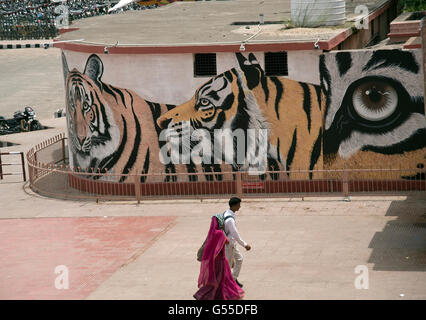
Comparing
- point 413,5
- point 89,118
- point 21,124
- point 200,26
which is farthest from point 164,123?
point 21,124

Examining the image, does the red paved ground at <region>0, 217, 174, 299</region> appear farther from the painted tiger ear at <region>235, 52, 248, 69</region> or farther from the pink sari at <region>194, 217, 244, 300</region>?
the painted tiger ear at <region>235, 52, 248, 69</region>

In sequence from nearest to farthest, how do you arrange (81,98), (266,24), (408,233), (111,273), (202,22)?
(111,273)
(408,233)
(81,98)
(266,24)
(202,22)

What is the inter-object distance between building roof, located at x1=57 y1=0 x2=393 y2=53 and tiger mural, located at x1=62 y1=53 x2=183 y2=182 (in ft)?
3.79

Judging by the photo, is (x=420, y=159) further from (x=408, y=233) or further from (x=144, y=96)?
(x=144, y=96)

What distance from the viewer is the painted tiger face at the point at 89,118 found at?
22.5 m

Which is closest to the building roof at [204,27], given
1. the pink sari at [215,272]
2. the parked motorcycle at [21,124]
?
the parked motorcycle at [21,124]

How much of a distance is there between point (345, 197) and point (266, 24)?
6602 millimetres

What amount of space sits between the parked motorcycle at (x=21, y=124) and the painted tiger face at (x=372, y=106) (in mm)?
15722

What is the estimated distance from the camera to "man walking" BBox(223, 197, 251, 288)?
14188 mm

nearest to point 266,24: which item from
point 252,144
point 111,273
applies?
point 252,144

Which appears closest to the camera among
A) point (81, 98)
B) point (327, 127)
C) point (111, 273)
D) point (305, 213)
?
point (111, 273)

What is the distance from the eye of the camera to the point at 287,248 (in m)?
17.4

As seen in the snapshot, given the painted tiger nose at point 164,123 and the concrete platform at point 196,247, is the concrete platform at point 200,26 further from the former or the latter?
the concrete platform at point 196,247

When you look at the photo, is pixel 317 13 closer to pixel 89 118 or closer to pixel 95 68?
pixel 95 68
